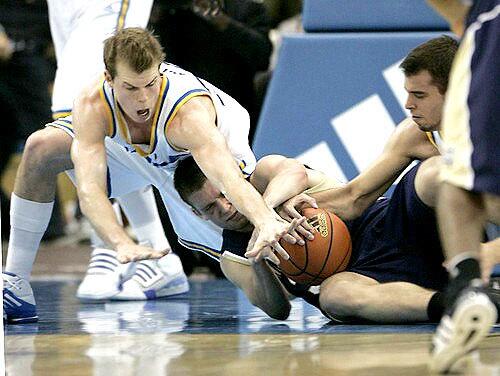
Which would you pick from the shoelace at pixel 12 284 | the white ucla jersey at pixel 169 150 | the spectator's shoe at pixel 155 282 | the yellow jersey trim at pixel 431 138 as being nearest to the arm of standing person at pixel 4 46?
the spectator's shoe at pixel 155 282

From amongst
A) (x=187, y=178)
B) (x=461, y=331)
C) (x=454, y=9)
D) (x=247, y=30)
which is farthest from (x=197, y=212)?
(x=247, y=30)

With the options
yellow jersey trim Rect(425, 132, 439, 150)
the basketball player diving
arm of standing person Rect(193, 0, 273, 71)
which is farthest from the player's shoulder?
arm of standing person Rect(193, 0, 273, 71)

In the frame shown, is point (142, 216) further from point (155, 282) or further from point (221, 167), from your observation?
point (221, 167)

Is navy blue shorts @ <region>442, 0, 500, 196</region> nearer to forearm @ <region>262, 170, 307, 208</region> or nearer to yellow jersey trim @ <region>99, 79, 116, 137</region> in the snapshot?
forearm @ <region>262, 170, 307, 208</region>

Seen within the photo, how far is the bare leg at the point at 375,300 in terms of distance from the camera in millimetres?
4613

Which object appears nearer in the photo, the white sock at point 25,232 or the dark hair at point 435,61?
the dark hair at point 435,61

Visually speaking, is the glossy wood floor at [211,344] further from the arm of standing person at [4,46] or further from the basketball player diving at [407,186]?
the arm of standing person at [4,46]

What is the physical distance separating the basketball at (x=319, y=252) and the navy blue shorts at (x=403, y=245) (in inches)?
3.3

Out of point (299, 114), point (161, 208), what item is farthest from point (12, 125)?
point (299, 114)

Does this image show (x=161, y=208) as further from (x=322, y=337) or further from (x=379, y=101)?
(x=322, y=337)

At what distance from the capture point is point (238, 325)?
189 inches

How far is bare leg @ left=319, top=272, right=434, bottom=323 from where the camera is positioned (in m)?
4.61

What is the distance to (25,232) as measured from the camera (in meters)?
5.47

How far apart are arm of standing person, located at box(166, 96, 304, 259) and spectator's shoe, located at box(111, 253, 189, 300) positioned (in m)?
1.50
